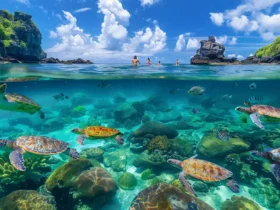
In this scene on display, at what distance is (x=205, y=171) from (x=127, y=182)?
3.63m

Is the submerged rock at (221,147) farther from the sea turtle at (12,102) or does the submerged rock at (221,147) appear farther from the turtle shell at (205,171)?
the sea turtle at (12,102)

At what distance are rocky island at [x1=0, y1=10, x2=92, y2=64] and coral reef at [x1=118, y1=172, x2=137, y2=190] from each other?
21.9 meters

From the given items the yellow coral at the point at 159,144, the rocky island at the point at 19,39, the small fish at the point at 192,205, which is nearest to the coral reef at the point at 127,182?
the yellow coral at the point at 159,144

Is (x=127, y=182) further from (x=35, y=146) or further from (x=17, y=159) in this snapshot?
(x=17, y=159)

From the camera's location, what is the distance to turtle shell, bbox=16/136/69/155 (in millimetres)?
5582

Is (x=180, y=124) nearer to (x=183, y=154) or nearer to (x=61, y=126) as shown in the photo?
(x=183, y=154)

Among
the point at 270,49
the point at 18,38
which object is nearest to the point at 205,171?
the point at 270,49

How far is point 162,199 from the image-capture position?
5840 millimetres

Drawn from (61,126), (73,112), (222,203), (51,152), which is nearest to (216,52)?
(73,112)

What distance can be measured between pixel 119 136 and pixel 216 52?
25416 mm

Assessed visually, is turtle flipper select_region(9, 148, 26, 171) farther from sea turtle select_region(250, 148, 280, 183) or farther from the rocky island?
the rocky island

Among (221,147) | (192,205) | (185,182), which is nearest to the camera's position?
(192,205)

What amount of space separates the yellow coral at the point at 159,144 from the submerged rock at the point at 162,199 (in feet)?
12.3

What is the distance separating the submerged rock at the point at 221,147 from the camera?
31.3 feet
